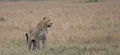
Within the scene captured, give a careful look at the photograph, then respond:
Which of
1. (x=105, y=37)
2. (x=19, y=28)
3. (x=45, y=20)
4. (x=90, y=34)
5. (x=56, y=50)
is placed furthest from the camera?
(x=19, y=28)

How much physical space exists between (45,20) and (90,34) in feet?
12.1

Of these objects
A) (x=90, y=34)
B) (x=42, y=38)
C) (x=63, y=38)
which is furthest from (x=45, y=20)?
(x=90, y=34)

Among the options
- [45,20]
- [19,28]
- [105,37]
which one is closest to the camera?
[45,20]

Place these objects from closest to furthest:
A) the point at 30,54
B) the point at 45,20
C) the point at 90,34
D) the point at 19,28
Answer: the point at 30,54
the point at 45,20
the point at 90,34
the point at 19,28

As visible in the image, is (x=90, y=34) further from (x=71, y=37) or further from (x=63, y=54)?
(x=63, y=54)

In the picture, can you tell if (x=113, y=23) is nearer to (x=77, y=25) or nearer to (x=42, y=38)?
(x=77, y=25)

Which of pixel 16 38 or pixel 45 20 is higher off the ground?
pixel 45 20

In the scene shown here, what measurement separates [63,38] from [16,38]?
5.74ft

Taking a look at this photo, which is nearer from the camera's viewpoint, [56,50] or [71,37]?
[56,50]

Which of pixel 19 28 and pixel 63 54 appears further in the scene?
pixel 19 28

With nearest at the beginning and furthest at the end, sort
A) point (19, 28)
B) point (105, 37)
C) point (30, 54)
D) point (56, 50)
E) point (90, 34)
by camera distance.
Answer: point (30, 54) < point (56, 50) < point (105, 37) < point (90, 34) < point (19, 28)

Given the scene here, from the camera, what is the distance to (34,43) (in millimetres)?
10484

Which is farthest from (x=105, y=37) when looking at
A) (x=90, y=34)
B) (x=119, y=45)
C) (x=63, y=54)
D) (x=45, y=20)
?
(x=63, y=54)

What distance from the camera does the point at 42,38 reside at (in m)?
10.5
